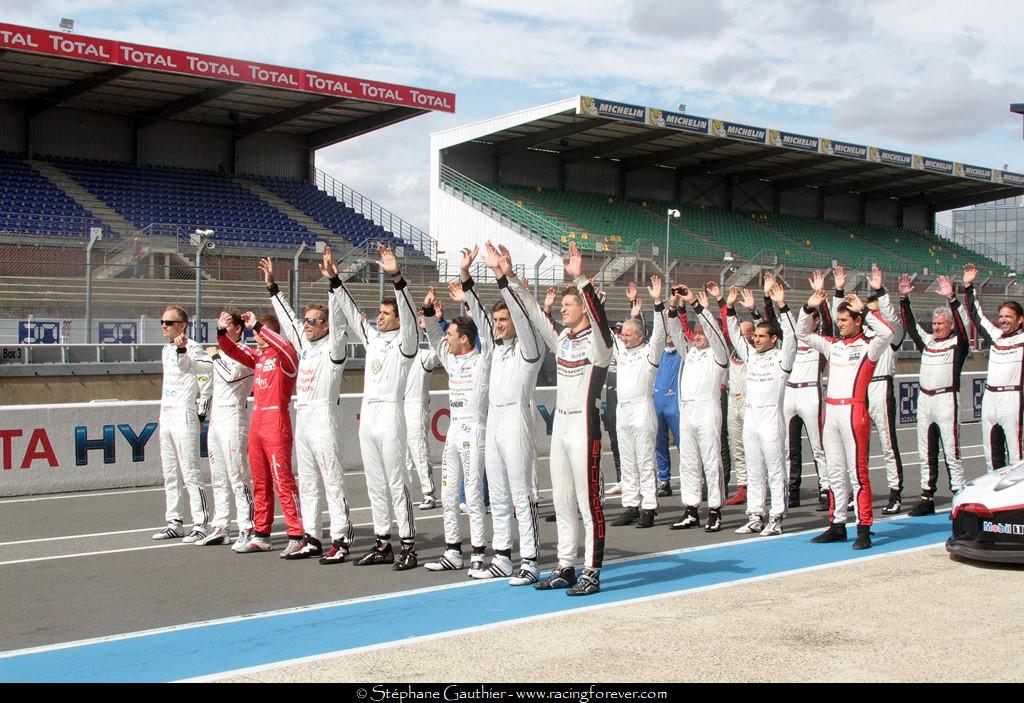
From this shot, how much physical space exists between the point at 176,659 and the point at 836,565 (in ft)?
15.7

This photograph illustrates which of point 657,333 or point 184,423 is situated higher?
point 657,333

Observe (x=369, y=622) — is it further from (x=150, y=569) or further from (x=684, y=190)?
(x=684, y=190)

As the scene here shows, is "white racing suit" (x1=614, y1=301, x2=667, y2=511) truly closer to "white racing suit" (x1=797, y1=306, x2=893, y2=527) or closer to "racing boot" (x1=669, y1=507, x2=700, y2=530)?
"racing boot" (x1=669, y1=507, x2=700, y2=530)

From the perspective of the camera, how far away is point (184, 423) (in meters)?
9.41

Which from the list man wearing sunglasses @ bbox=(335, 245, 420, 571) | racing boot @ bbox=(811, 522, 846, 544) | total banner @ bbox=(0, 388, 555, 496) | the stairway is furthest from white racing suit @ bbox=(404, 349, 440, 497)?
the stairway

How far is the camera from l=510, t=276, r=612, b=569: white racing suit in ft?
23.3

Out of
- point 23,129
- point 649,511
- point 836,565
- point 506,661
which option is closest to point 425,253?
point 23,129

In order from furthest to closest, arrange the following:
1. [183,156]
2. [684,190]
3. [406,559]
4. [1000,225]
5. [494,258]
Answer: [1000,225] → [684,190] → [183,156] → [406,559] → [494,258]

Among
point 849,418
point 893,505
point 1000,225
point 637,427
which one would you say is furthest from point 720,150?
point 1000,225

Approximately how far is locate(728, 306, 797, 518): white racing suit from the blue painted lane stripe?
771 mm

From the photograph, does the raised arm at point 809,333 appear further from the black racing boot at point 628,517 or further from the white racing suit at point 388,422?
the white racing suit at point 388,422

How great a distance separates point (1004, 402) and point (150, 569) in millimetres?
7859

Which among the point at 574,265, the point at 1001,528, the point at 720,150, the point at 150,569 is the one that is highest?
the point at 720,150

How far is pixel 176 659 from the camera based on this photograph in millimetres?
5613
